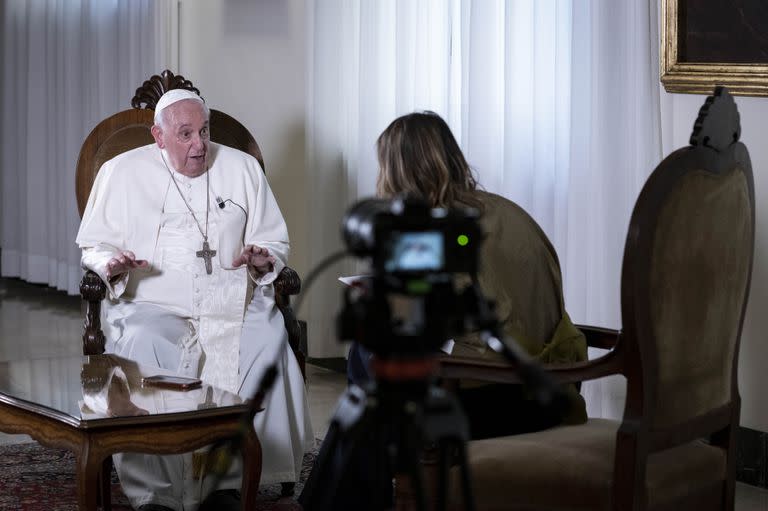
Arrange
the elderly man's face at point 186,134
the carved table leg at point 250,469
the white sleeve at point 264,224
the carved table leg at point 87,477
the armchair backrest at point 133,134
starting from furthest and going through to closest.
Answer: the armchair backrest at point 133,134 → the white sleeve at point 264,224 → the elderly man's face at point 186,134 → the carved table leg at point 250,469 → the carved table leg at point 87,477

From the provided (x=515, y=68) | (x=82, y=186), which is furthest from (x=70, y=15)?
(x=515, y=68)

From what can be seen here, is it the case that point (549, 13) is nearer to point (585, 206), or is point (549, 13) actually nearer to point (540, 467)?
point (585, 206)

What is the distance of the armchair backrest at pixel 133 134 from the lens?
527 cm

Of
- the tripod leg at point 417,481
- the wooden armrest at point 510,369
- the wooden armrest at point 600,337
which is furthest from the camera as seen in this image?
the wooden armrest at point 600,337

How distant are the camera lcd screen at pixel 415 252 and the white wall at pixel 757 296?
3.25 meters

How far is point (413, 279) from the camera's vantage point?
1230 mm

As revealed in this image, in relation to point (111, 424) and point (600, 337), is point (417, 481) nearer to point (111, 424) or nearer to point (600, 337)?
point (111, 424)

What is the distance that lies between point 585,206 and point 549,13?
901mm

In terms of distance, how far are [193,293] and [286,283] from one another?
367mm

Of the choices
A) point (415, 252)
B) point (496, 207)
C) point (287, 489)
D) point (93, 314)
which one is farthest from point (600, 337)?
point (415, 252)

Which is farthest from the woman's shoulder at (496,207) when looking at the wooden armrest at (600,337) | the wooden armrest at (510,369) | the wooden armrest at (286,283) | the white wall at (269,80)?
the white wall at (269,80)

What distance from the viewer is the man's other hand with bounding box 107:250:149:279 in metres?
4.47

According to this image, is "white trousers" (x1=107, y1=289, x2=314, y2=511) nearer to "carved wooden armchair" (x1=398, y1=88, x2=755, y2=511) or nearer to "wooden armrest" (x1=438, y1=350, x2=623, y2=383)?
"wooden armrest" (x1=438, y1=350, x2=623, y2=383)

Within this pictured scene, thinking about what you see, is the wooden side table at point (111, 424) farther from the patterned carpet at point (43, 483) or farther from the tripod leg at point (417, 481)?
the tripod leg at point (417, 481)
